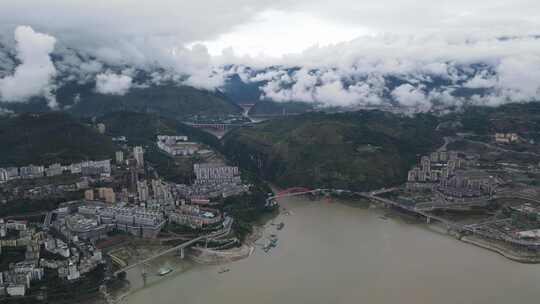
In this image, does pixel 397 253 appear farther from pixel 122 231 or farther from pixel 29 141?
pixel 29 141

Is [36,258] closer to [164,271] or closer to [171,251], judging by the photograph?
[164,271]

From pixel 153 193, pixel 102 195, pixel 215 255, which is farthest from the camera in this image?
pixel 153 193

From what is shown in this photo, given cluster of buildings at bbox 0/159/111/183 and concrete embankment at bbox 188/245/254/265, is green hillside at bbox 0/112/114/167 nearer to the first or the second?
cluster of buildings at bbox 0/159/111/183

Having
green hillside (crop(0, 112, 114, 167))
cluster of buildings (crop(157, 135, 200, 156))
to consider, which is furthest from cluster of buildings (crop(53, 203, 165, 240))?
cluster of buildings (crop(157, 135, 200, 156))

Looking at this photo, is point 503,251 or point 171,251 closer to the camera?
point 171,251

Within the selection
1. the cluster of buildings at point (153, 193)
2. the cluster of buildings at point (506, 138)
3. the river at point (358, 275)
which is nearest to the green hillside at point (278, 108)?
the cluster of buildings at point (506, 138)

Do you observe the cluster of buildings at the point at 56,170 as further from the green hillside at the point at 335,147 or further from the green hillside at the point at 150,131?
the green hillside at the point at 335,147

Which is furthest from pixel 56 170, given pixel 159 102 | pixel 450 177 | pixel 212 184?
pixel 159 102
